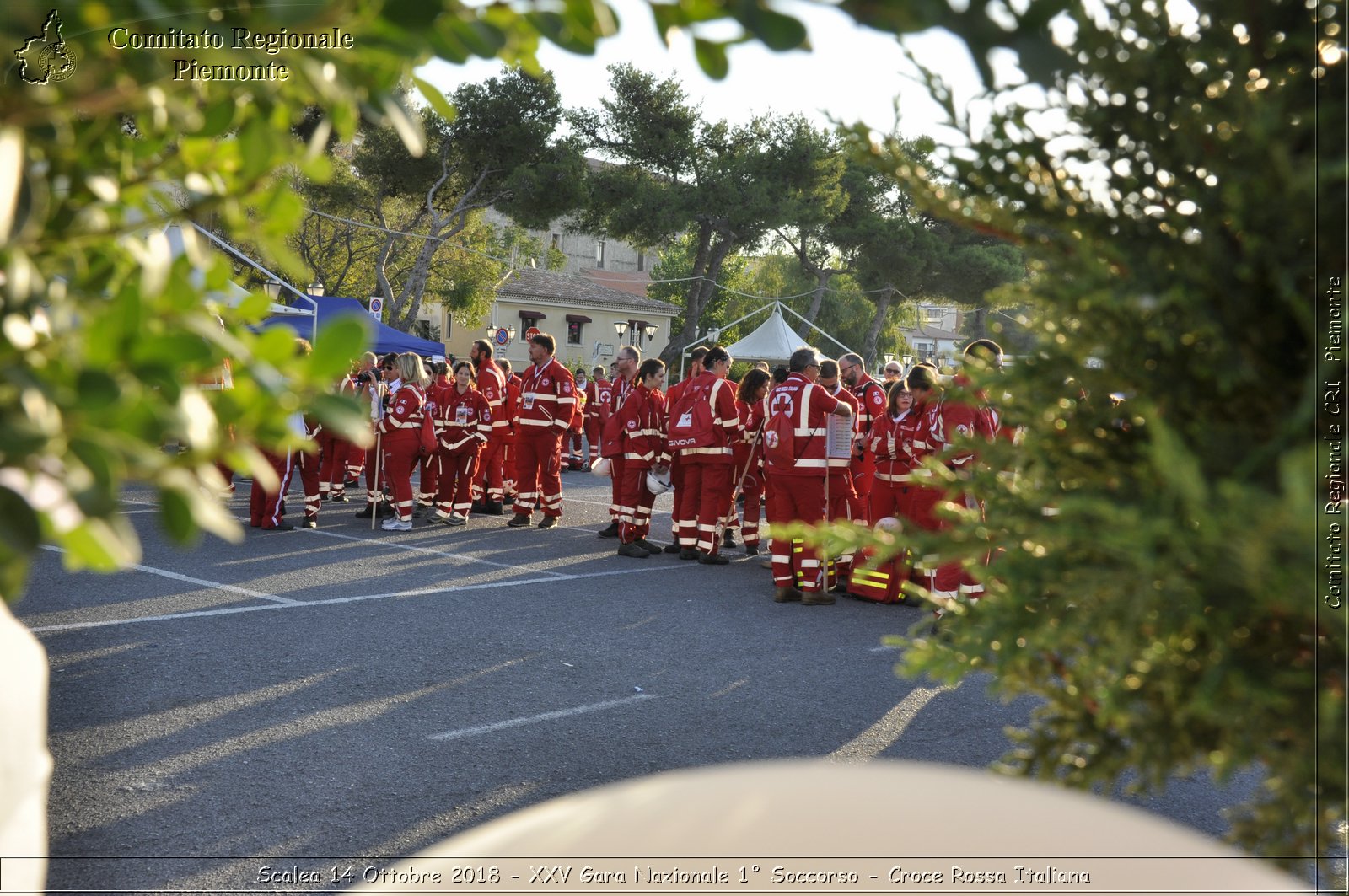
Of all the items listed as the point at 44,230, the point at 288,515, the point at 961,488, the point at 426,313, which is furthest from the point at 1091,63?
the point at 426,313

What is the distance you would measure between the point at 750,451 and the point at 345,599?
16.5 ft

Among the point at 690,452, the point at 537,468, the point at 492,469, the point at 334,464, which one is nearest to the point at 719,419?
the point at 690,452

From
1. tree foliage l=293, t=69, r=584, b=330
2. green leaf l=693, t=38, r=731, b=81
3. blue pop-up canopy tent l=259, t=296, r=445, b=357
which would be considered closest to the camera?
green leaf l=693, t=38, r=731, b=81

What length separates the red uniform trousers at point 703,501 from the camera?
1136 cm

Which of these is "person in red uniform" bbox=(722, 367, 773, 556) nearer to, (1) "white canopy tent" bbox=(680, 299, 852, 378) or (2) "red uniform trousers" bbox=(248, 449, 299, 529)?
(2) "red uniform trousers" bbox=(248, 449, 299, 529)

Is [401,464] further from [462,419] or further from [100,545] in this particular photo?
[100,545]

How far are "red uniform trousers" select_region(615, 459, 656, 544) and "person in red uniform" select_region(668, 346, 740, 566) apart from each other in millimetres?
628

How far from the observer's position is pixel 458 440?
1351 cm

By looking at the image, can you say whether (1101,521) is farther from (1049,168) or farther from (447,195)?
(447,195)

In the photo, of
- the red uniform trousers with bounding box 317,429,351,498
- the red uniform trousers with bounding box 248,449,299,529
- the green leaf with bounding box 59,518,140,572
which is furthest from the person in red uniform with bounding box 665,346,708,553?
the green leaf with bounding box 59,518,140,572

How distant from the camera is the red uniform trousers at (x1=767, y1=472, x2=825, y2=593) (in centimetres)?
954

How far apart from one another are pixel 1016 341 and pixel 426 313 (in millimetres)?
63286

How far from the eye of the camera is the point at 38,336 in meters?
1.03

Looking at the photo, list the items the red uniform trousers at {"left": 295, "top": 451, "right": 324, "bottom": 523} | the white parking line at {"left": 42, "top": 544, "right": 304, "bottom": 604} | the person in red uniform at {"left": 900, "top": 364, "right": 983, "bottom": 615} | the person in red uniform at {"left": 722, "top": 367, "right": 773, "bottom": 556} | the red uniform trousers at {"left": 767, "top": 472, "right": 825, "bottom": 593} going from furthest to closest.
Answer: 1. the red uniform trousers at {"left": 295, "top": 451, "right": 324, "bottom": 523}
2. the person in red uniform at {"left": 722, "top": 367, "right": 773, "bottom": 556}
3. the red uniform trousers at {"left": 767, "top": 472, "right": 825, "bottom": 593}
4. the white parking line at {"left": 42, "top": 544, "right": 304, "bottom": 604}
5. the person in red uniform at {"left": 900, "top": 364, "right": 983, "bottom": 615}
